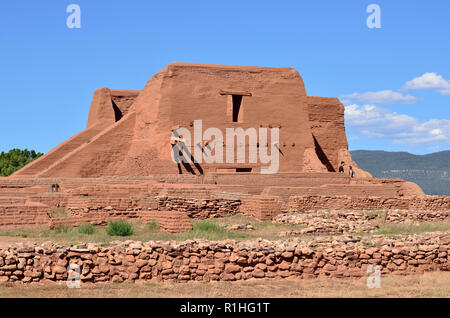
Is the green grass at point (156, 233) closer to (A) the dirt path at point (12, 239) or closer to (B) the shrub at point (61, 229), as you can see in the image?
(B) the shrub at point (61, 229)

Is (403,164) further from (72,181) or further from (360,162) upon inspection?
(72,181)

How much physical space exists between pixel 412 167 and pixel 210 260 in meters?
135

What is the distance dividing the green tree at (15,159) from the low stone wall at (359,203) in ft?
81.3

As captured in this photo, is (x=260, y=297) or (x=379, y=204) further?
(x=379, y=204)

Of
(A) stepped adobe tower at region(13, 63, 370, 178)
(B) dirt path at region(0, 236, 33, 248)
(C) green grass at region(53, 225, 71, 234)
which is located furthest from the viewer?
(A) stepped adobe tower at region(13, 63, 370, 178)

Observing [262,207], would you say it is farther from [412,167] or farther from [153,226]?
[412,167]

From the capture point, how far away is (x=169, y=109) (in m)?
24.0

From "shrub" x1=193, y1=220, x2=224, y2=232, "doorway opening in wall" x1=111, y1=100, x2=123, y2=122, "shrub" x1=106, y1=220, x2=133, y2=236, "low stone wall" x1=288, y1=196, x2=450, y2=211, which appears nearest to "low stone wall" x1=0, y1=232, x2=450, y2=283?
"shrub" x1=106, y1=220, x2=133, y2=236

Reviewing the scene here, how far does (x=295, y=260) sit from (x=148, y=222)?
236 inches

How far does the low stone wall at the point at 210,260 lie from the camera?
8.30m

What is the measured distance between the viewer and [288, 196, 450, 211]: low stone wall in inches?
721

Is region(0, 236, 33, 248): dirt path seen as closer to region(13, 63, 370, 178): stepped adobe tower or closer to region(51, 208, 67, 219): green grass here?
region(51, 208, 67, 219): green grass

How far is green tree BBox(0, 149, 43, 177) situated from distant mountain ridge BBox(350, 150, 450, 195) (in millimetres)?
82949
